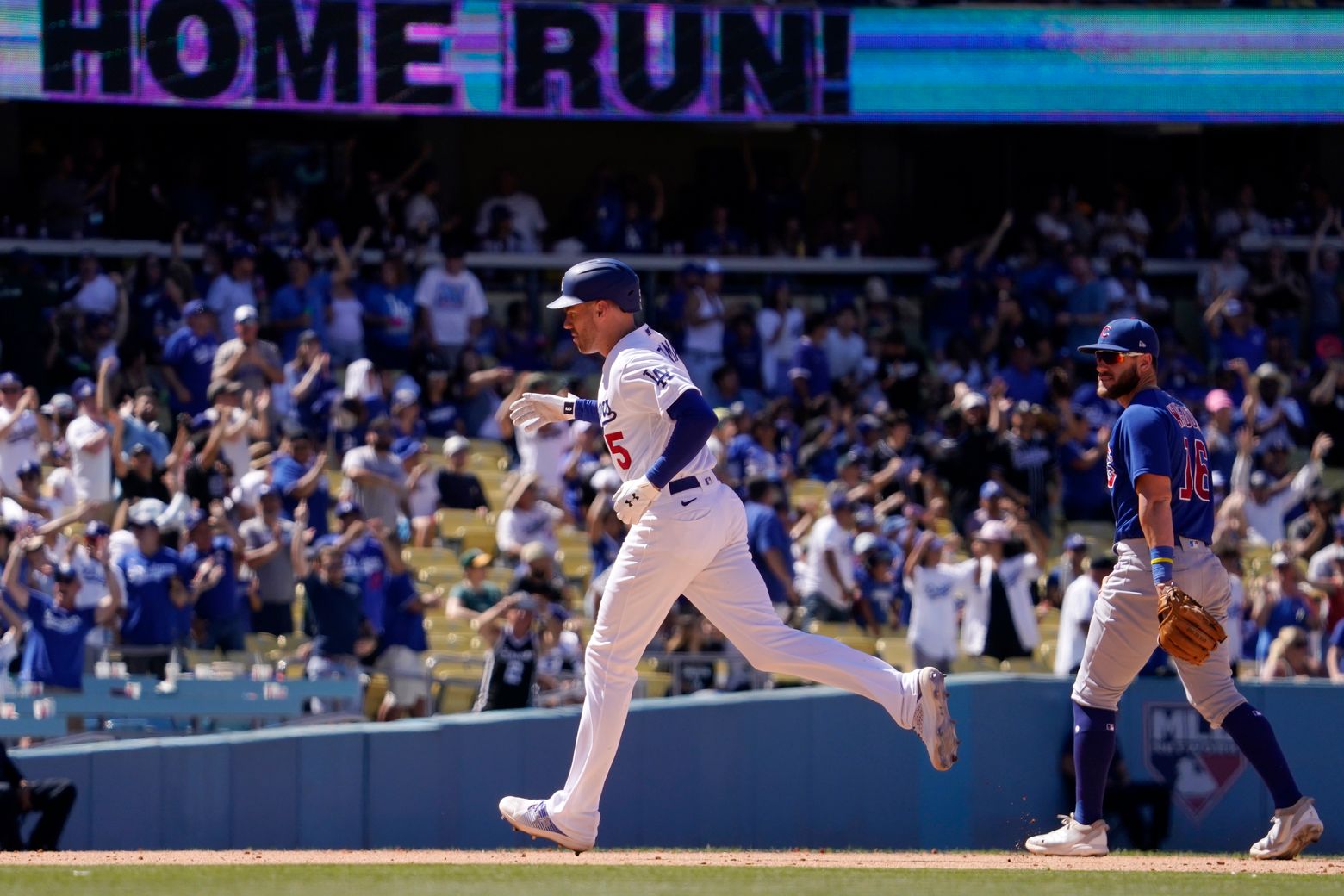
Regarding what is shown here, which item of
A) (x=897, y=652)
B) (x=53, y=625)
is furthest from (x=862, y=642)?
(x=53, y=625)

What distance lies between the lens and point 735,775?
31.3 ft

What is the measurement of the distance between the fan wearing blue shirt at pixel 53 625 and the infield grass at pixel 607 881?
4.63 metres

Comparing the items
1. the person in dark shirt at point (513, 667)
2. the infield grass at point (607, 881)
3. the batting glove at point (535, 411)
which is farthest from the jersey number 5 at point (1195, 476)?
the person in dark shirt at point (513, 667)

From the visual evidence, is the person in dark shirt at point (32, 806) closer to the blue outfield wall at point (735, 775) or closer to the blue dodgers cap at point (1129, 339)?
the blue outfield wall at point (735, 775)

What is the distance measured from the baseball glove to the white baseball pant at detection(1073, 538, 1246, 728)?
0.41 ft

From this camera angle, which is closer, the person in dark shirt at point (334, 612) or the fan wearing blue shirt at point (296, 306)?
the person in dark shirt at point (334, 612)

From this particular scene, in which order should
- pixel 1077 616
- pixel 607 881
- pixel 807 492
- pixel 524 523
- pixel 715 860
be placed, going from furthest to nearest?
pixel 807 492, pixel 524 523, pixel 1077 616, pixel 715 860, pixel 607 881

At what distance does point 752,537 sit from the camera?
41.3 feet

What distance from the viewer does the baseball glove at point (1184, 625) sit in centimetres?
623

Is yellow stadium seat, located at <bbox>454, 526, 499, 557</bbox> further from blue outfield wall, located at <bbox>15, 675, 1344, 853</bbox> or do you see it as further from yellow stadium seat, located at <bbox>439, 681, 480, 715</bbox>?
blue outfield wall, located at <bbox>15, 675, 1344, 853</bbox>

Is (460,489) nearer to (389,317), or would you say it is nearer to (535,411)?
(389,317)

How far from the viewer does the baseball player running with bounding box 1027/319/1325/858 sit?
20.6 ft

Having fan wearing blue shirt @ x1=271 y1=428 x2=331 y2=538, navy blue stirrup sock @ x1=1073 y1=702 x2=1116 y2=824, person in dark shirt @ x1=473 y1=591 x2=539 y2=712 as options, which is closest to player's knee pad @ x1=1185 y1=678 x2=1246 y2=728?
navy blue stirrup sock @ x1=1073 y1=702 x2=1116 y2=824

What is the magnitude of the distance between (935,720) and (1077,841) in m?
0.69
